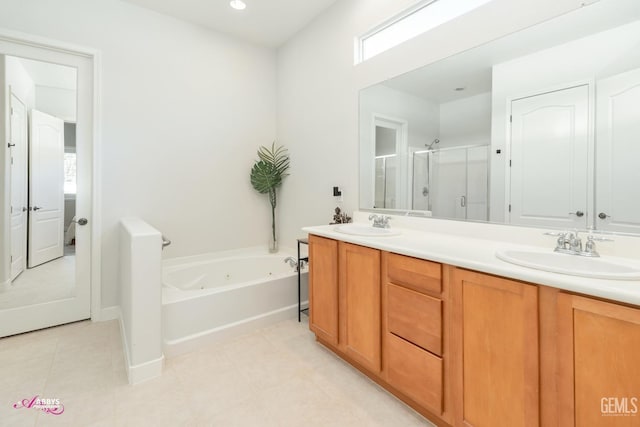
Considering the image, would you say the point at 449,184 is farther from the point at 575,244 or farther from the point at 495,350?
the point at 495,350

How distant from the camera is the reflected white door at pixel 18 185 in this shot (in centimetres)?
232

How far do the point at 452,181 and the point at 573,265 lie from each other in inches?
33.6

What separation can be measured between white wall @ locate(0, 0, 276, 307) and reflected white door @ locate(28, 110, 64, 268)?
1.07 ft

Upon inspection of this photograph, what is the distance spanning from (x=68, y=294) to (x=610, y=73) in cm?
397

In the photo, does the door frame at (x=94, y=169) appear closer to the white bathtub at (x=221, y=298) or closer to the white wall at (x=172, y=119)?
the white wall at (x=172, y=119)

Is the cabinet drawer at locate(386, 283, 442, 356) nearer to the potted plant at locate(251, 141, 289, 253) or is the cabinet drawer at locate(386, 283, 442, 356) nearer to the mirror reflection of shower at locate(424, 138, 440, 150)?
the mirror reflection of shower at locate(424, 138, 440, 150)

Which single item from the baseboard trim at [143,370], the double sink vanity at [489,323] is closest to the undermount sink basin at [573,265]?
the double sink vanity at [489,323]

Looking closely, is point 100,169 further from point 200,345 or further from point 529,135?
point 529,135

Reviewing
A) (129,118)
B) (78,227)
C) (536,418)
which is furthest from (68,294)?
(536,418)

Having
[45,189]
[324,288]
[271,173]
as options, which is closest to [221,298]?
[324,288]

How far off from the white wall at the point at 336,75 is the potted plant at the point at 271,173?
0.44 feet

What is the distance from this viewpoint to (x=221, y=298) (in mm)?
2271

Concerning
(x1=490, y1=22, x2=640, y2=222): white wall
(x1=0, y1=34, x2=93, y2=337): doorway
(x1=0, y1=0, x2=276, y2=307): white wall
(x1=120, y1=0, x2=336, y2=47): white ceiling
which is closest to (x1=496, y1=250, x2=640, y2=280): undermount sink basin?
(x1=490, y1=22, x2=640, y2=222): white wall

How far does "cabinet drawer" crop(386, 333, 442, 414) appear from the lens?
4.34 ft
